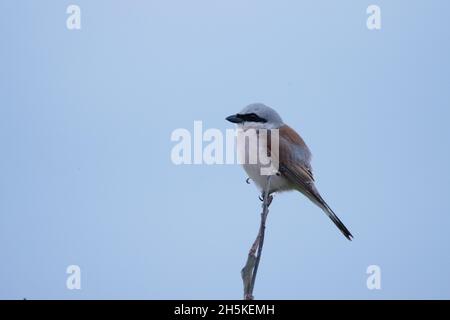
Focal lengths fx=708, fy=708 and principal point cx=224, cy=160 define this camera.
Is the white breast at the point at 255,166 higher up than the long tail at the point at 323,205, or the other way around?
the white breast at the point at 255,166

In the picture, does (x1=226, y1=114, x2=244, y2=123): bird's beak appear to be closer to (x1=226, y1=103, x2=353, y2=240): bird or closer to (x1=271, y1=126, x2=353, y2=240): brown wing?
(x1=226, y1=103, x2=353, y2=240): bird

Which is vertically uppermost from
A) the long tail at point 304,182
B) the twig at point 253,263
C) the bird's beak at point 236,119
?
the bird's beak at point 236,119

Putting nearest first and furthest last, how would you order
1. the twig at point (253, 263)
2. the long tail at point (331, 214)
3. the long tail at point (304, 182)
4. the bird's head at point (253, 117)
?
the twig at point (253, 263) < the long tail at point (331, 214) < the long tail at point (304, 182) < the bird's head at point (253, 117)

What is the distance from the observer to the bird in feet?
16.0

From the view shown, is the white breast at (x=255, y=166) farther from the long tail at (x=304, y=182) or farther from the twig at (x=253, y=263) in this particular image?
the twig at (x=253, y=263)

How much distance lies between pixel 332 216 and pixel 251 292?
2.67m

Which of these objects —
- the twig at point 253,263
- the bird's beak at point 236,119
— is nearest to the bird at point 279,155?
the bird's beak at point 236,119

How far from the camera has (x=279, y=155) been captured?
16.4 ft

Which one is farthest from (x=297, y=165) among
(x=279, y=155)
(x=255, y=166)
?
(x=255, y=166)

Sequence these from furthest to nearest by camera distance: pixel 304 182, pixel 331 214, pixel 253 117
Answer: pixel 253 117 < pixel 304 182 < pixel 331 214

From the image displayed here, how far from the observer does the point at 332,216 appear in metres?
4.61

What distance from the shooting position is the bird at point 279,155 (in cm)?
489

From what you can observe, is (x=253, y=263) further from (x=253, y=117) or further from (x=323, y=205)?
(x=253, y=117)
